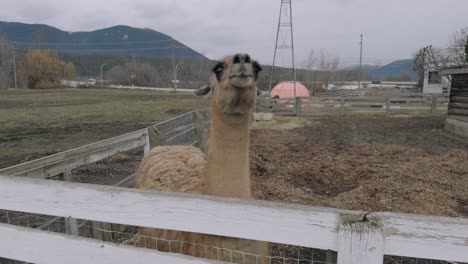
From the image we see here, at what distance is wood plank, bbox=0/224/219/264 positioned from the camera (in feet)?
6.34

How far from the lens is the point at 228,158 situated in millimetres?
2516

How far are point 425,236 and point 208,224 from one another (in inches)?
38.7

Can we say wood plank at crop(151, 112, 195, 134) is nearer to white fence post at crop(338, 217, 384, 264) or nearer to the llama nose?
the llama nose

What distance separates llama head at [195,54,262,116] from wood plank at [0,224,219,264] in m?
1.10

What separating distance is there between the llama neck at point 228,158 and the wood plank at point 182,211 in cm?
60

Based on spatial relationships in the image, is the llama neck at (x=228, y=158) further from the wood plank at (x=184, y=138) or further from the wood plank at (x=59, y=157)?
the wood plank at (x=184, y=138)

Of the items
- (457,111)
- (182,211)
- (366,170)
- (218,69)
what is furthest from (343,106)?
(182,211)

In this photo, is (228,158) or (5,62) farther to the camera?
(5,62)

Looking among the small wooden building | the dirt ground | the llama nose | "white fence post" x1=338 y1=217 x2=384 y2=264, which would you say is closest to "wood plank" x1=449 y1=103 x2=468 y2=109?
the small wooden building

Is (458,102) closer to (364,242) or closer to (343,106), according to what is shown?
(343,106)

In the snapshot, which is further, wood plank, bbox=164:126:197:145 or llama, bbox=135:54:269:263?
wood plank, bbox=164:126:197:145

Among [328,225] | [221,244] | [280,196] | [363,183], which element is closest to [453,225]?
[328,225]

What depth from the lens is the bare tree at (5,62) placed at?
6031cm

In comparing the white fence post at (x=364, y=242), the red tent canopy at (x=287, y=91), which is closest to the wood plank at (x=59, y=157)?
the white fence post at (x=364, y=242)
